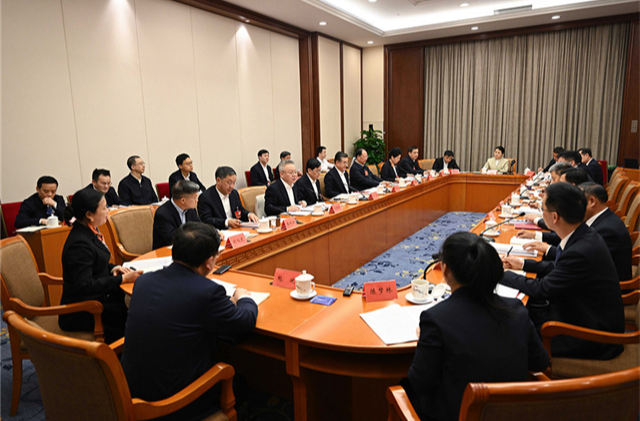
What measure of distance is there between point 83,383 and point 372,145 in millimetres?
8828

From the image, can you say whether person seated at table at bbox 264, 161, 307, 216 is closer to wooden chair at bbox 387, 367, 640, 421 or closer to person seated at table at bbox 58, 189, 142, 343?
person seated at table at bbox 58, 189, 142, 343

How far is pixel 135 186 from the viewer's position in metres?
5.02

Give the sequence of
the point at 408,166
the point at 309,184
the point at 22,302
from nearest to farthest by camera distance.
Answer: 1. the point at 22,302
2. the point at 309,184
3. the point at 408,166

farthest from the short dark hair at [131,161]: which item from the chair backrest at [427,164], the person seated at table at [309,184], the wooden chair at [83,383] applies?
the chair backrest at [427,164]

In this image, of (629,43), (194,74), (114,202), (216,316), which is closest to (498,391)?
(216,316)

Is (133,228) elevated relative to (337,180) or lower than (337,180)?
lower

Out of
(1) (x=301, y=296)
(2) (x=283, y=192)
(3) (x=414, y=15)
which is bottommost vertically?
(1) (x=301, y=296)

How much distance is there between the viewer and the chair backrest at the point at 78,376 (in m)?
1.15

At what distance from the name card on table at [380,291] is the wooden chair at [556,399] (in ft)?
3.10

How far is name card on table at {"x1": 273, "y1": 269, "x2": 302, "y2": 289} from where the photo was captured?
2053 mm

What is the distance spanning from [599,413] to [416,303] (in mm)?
923

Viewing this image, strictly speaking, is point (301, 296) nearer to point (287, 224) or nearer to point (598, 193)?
point (287, 224)

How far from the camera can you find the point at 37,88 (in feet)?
14.1

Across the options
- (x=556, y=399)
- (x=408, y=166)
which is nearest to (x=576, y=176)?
(x=556, y=399)
